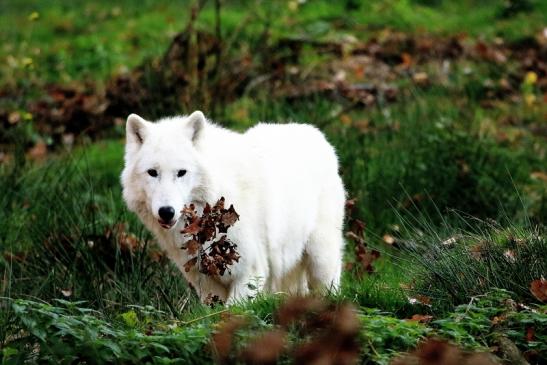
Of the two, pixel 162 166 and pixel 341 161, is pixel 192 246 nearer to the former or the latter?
pixel 162 166

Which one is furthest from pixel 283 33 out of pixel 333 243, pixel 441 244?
pixel 441 244

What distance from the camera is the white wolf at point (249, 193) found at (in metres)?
5.94

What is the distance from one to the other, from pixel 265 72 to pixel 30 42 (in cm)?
483

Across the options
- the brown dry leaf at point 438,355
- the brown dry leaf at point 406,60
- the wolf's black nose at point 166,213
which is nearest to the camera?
the brown dry leaf at point 438,355

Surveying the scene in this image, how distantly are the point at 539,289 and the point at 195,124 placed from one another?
2.41 meters

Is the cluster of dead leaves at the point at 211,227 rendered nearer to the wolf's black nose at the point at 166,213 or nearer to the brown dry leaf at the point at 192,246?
the brown dry leaf at the point at 192,246

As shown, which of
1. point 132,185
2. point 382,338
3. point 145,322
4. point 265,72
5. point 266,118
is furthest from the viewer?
point 265,72

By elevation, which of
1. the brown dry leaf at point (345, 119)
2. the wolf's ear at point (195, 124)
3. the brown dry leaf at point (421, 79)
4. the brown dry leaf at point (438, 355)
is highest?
the wolf's ear at point (195, 124)

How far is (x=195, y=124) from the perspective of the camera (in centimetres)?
613

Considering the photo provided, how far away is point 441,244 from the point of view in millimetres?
5441

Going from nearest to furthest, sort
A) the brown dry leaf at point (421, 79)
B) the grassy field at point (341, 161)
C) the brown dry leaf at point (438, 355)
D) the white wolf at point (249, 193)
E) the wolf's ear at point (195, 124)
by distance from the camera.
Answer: the brown dry leaf at point (438, 355) < the grassy field at point (341, 161) < the white wolf at point (249, 193) < the wolf's ear at point (195, 124) < the brown dry leaf at point (421, 79)

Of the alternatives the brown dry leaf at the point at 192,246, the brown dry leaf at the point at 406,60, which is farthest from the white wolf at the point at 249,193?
the brown dry leaf at the point at 406,60

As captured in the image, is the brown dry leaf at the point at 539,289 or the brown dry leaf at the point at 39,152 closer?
the brown dry leaf at the point at 539,289

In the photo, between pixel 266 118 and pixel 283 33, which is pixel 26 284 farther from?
pixel 283 33
